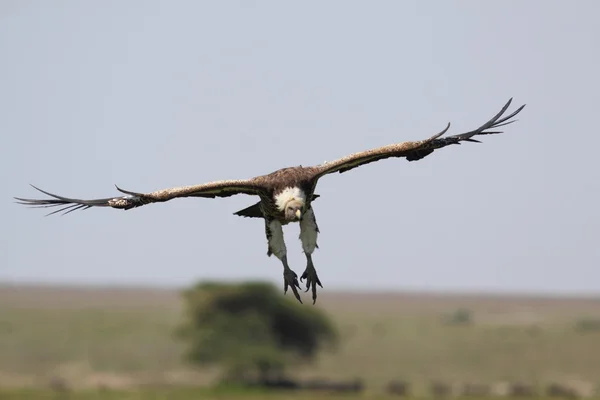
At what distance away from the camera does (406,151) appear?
2241 cm

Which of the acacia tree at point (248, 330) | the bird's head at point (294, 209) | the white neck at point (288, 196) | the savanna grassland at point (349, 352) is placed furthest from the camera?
the savanna grassland at point (349, 352)

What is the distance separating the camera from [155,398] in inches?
3410

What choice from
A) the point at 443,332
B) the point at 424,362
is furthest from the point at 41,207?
the point at 443,332

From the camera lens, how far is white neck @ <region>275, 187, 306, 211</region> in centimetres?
2133

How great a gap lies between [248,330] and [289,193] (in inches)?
2989

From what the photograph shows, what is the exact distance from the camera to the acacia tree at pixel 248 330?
313ft

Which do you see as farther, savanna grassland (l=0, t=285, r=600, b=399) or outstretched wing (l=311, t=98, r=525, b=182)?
savanna grassland (l=0, t=285, r=600, b=399)

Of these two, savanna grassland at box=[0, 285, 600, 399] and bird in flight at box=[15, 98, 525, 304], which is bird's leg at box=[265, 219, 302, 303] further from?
savanna grassland at box=[0, 285, 600, 399]

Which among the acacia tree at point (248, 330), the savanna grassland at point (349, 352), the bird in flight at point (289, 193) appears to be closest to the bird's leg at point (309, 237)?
the bird in flight at point (289, 193)

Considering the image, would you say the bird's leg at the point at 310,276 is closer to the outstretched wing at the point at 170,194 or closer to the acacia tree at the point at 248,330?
the outstretched wing at the point at 170,194

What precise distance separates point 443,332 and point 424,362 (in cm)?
1535

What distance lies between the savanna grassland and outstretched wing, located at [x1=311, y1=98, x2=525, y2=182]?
218ft

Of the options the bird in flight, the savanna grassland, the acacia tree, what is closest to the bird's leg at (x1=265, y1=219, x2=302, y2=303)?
the bird in flight

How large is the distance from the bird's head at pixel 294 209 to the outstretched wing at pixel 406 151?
29.9 inches
